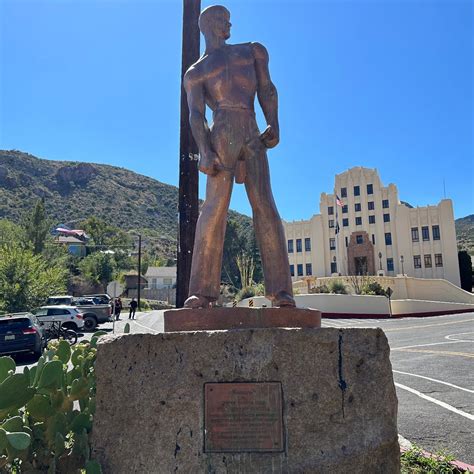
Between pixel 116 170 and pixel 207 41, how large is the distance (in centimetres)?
15074

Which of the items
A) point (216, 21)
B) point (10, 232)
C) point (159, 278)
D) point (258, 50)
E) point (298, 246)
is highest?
point (10, 232)

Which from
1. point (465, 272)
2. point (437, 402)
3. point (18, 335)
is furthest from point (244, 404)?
point (465, 272)

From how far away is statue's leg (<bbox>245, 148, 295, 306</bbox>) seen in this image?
3518 millimetres

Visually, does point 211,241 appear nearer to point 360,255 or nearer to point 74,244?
point 360,255

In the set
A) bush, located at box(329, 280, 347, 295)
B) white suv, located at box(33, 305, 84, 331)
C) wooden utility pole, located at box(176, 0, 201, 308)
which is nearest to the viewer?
wooden utility pole, located at box(176, 0, 201, 308)

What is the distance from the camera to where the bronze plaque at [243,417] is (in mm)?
2676

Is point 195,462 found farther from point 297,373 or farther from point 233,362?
point 297,373

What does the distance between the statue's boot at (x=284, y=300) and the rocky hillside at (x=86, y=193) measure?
102 metres

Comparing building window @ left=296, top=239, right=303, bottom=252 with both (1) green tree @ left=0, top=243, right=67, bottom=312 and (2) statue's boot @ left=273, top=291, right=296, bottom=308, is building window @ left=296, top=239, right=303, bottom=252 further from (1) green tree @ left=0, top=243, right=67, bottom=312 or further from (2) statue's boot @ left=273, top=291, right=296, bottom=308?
(2) statue's boot @ left=273, top=291, right=296, bottom=308

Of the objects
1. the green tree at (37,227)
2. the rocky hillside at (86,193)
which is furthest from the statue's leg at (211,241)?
the rocky hillside at (86,193)

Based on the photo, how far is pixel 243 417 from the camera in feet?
8.98

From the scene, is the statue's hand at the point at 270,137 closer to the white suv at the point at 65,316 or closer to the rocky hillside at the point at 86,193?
the white suv at the point at 65,316

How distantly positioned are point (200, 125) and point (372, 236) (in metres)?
47.1

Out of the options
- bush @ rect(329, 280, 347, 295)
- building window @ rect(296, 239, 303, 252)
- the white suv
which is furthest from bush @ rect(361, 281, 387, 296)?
the white suv
